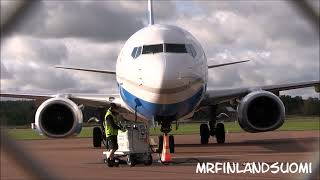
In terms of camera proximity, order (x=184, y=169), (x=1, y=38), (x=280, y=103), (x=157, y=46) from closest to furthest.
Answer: (x=1, y=38), (x=184, y=169), (x=157, y=46), (x=280, y=103)

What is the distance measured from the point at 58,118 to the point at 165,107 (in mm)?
4650

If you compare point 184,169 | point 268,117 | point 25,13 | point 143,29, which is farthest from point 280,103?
point 25,13

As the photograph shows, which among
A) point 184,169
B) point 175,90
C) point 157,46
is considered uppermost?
point 157,46

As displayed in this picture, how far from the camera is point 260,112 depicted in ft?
45.9

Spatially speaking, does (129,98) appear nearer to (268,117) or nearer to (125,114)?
(125,114)

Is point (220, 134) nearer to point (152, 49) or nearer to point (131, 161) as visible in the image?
point (152, 49)

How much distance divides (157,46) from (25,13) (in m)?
8.46

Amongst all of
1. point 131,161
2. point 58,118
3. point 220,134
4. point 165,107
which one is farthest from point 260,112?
point 58,118

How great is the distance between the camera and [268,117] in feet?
45.8

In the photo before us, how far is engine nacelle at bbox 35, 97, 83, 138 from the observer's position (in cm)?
1390

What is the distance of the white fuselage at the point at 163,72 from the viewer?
33.4ft

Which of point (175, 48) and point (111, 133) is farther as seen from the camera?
point (175, 48)

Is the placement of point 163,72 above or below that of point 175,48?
below

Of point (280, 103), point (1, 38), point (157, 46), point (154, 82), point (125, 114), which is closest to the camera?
point (1, 38)
